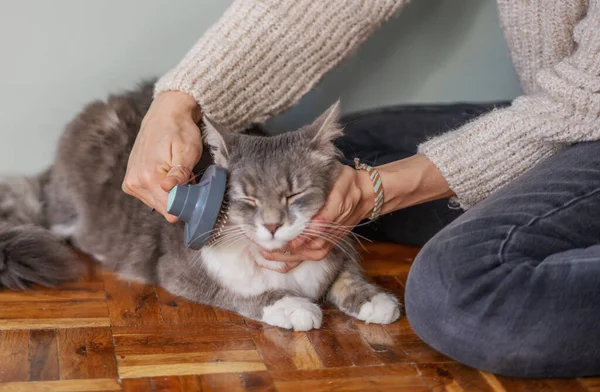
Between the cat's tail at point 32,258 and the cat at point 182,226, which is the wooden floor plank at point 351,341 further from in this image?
the cat's tail at point 32,258

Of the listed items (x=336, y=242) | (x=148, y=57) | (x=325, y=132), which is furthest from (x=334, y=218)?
(x=148, y=57)

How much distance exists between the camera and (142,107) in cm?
219

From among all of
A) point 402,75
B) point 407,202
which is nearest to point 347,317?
point 407,202

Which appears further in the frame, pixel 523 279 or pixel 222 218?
pixel 222 218

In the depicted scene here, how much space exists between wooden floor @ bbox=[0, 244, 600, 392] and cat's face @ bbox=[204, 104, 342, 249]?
0.81 ft

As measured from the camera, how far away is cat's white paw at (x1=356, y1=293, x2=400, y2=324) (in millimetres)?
1832

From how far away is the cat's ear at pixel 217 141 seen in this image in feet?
5.65

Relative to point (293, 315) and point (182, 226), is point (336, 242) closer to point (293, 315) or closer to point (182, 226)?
point (293, 315)

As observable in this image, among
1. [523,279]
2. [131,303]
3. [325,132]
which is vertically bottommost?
[131,303]

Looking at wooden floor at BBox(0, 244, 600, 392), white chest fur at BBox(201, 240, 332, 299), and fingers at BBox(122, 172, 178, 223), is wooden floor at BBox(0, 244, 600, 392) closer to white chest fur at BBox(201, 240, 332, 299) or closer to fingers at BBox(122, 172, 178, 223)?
white chest fur at BBox(201, 240, 332, 299)

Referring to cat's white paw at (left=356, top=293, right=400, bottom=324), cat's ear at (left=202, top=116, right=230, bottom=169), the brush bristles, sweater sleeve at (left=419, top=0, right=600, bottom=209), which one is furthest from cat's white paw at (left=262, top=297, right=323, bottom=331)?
sweater sleeve at (left=419, top=0, right=600, bottom=209)

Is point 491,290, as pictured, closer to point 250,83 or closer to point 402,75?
point 250,83

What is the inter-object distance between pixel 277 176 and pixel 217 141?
0.16 meters

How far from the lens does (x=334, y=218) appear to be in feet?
5.69
